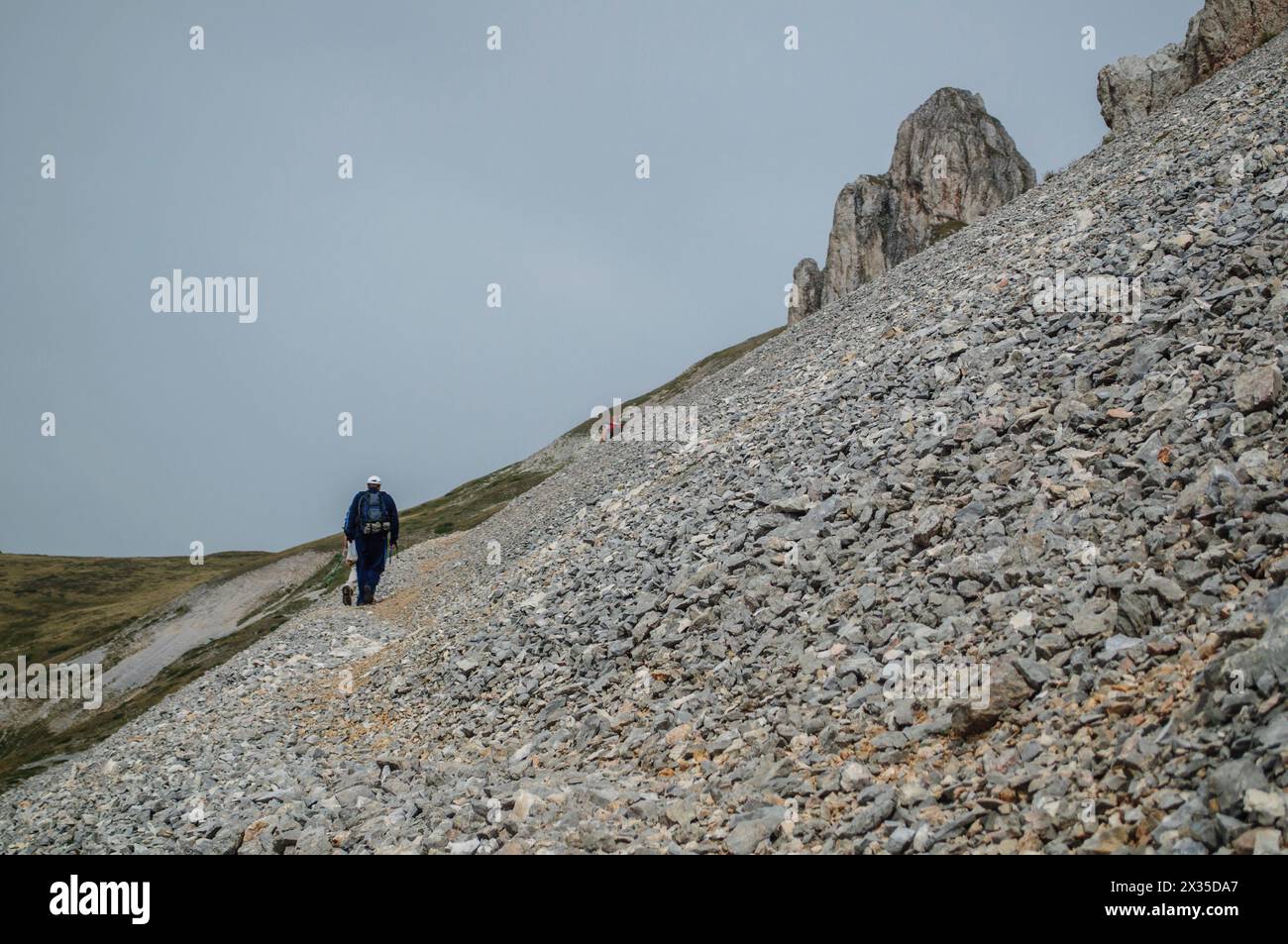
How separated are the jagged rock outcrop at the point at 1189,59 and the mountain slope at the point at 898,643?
3219 cm

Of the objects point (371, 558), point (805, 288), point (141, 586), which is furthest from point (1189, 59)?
point (141, 586)

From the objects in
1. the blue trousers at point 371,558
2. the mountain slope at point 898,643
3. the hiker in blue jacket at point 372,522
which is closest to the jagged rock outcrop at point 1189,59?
the mountain slope at point 898,643

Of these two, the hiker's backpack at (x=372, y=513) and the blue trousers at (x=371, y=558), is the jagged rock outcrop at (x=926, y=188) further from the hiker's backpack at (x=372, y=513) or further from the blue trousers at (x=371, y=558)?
the hiker's backpack at (x=372, y=513)

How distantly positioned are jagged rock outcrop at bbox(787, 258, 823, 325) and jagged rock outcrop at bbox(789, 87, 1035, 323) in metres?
5.44

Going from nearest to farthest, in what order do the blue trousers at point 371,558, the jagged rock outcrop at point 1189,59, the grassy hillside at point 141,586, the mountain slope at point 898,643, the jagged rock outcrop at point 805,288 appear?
the mountain slope at point 898,643
the blue trousers at point 371,558
the grassy hillside at point 141,586
the jagged rock outcrop at point 1189,59
the jagged rock outcrop at point 805,288

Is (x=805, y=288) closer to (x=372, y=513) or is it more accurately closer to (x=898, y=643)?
(x=372, y=513)

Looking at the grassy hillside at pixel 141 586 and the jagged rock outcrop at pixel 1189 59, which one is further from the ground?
the jagged rock outcrop at pixel 1189 59

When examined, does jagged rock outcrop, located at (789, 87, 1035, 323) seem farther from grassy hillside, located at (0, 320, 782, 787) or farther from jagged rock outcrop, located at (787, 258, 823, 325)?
grassy hillside, located at (0, 320, 782, 787)

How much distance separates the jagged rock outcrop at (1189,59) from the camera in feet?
A: 145

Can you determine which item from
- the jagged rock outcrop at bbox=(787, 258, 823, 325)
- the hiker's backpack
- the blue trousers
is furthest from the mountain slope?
the jagged rock outcrop at bbox=(787, 258, 823, 325)

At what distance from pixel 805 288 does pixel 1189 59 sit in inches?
1933

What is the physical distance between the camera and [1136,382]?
12.7 m

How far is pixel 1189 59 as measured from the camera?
1903 inches
